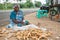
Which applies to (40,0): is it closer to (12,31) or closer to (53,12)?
(53,12)

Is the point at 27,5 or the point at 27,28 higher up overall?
the point at 27,28

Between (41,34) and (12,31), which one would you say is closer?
(41,34)

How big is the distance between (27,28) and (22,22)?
0.44m

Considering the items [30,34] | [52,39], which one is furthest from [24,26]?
[52,39]

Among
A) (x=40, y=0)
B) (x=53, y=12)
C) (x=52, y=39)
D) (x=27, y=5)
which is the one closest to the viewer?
(x=52, y=39)

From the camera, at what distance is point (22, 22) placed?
8.78 metres

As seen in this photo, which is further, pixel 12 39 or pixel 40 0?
pixel 40 0

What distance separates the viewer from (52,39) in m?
7.27

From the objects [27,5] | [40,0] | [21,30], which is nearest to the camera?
[21,30]

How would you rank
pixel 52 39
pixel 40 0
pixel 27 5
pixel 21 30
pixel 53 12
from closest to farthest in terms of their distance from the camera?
pixel 52 39 → pixel 21 30 → pixel 53 12 → pixel 27 5 → pixel 40 0

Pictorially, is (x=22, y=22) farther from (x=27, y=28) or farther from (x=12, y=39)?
(x=12, y=39)

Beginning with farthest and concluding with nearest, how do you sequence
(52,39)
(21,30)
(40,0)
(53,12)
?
(40,0), (53,12), (21,30), (52,39)

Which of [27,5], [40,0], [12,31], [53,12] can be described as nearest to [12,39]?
[12,31]

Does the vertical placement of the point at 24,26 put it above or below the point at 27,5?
above
